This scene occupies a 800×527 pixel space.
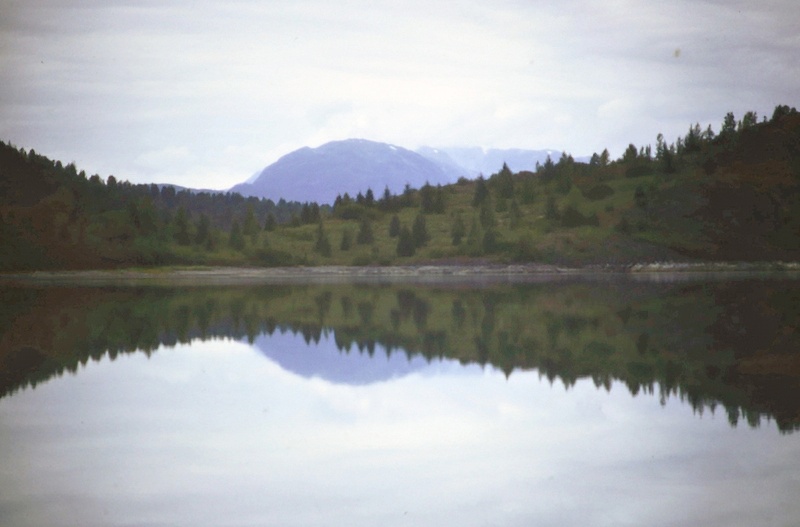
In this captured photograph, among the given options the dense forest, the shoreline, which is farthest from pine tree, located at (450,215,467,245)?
the shoreline

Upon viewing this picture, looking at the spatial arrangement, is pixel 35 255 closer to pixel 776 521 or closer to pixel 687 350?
pixel 687 350

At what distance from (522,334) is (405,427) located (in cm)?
1272

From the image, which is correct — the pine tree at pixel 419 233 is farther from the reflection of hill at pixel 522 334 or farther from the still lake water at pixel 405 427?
the still lake water at pixel 405 427

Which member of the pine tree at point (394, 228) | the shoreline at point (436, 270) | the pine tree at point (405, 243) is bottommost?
the shoreline at point (436, 270)

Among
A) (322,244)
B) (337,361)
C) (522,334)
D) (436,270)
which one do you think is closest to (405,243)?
(322,244)

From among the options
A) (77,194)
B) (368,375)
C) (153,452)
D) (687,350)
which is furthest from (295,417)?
(77,194)

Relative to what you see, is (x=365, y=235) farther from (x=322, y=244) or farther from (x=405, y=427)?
(x=405, y=427)

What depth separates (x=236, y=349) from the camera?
74.5 feet

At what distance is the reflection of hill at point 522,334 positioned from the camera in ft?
54.6

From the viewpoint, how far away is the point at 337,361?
19.9 meters

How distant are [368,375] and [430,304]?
861 inches

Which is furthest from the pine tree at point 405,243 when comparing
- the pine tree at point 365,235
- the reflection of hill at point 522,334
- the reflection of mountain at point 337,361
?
the reflection of mountain at point 337,361

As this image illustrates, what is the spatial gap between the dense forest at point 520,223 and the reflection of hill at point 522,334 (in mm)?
74472

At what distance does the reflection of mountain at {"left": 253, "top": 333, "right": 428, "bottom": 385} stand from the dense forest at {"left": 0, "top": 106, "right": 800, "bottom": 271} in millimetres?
90264
